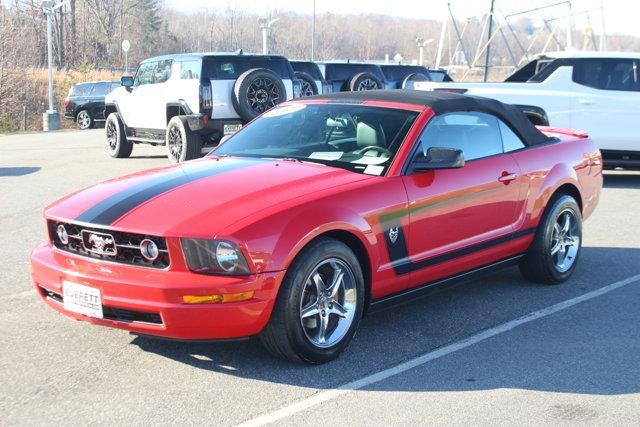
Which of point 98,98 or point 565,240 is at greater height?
point 98,98

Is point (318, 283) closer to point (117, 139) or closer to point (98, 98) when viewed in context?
point (117, 139)

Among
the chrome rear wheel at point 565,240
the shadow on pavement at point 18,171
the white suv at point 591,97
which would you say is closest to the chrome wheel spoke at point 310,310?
the chrome rear wheel at point 565,240

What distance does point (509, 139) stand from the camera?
6266 millimetres

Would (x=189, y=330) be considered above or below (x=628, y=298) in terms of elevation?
above

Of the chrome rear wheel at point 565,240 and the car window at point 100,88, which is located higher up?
the car window at point 100,88

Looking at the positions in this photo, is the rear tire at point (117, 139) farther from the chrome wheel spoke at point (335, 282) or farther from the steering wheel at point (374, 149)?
the chrome wheel spoke at point (335, 282)

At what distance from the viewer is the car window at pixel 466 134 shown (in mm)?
5551

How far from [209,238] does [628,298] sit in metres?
3.54

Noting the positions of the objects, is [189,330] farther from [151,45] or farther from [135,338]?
[151,45]

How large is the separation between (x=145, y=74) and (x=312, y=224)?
11.3 m

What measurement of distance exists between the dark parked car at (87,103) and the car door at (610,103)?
19.9 meters

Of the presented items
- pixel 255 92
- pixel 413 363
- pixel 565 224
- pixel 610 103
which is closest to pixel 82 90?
pixel 255 92

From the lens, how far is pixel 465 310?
5797mm

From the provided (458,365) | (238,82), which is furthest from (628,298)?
(238,82)
